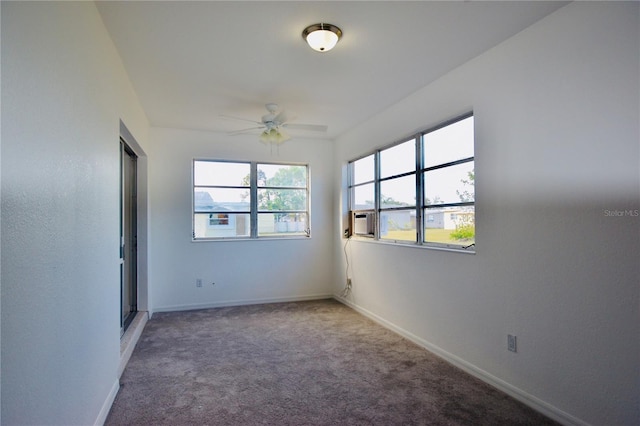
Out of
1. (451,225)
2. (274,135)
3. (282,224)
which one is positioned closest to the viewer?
(451,225)

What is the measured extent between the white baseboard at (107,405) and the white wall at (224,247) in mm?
2314

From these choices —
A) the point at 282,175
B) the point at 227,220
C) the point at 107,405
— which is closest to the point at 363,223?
the point at 282,175

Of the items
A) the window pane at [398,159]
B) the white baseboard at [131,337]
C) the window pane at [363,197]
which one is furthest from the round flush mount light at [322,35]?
the white baseboard at [131,337]

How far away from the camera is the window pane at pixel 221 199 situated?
5.23 metres

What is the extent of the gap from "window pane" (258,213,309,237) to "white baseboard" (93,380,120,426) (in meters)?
3.08

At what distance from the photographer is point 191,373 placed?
9.82 feet

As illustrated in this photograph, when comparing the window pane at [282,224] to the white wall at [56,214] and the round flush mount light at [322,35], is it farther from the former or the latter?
the round flush mount light at [322,35]

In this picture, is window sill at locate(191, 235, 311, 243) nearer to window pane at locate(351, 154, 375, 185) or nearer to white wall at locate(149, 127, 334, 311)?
white wall at locate(149, 127, 334, 311)

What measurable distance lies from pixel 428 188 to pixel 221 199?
312 cm

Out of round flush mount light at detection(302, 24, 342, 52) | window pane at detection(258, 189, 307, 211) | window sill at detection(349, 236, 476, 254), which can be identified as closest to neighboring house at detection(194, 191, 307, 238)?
window pane at detection(258, 189, 307, 211)

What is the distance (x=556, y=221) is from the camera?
7.53ft

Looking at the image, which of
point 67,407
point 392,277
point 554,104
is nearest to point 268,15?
point 554,104

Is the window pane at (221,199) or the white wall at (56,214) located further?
the window pane at (221,199)

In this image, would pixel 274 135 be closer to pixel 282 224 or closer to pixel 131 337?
pixel 282 224
